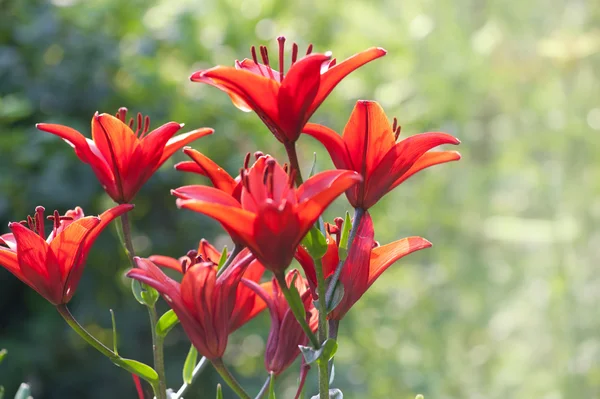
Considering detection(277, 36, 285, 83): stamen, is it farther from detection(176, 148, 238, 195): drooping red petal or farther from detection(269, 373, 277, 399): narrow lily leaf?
detection(269, 373, 277, 399): narrow lily leaf

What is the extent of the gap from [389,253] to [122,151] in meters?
0.17

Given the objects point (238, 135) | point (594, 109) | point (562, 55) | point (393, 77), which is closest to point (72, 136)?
point (238, 135)

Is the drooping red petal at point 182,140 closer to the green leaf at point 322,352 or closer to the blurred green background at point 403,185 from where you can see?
the green leaf at point 322,352

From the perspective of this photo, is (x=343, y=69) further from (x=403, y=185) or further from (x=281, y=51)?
(x=403, y=185)

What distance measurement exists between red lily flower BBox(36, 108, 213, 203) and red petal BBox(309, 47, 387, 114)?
3.6 inches

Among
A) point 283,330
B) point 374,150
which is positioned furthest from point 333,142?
point 283,330

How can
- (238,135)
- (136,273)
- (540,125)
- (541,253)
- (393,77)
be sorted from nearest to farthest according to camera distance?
(136,273) < (238,135) < (393,77) < (540,125) < (541,253)

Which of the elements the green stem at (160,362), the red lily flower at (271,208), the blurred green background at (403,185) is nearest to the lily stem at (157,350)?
the green stem at (160,362)

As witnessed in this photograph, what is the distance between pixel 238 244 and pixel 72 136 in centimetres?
12

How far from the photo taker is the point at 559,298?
1.91 m

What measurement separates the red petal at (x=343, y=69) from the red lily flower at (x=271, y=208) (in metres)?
0.05

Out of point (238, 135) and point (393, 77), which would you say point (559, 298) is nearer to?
point (393, 77)

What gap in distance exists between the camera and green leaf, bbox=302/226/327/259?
Result: 0.40 meters

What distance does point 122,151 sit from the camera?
1.56 feet
